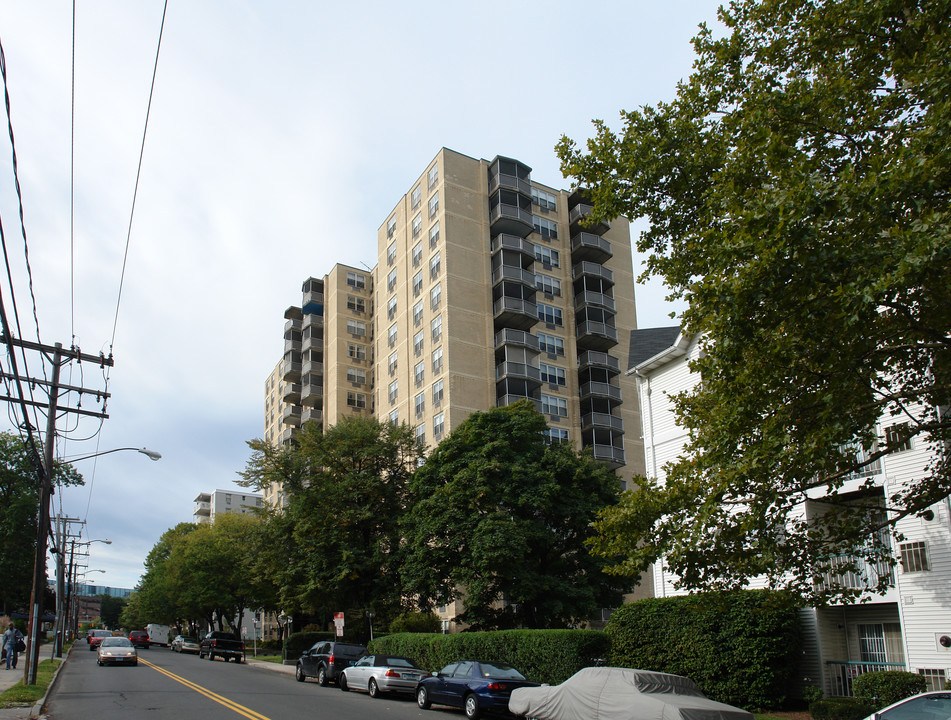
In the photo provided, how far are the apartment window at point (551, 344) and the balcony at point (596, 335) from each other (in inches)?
70.4

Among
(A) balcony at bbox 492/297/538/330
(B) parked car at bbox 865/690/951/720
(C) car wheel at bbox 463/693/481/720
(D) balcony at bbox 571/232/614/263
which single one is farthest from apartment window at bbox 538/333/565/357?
(B) parked car at bbox 865/690/951/720

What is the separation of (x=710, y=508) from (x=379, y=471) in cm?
3002

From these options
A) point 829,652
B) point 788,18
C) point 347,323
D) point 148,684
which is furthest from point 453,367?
point 788,18

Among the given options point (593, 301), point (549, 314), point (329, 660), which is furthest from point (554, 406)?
point (329, 660)

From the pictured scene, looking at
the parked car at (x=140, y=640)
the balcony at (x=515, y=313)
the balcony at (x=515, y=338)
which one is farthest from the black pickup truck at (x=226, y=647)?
the balcony at (x=515, y=313)

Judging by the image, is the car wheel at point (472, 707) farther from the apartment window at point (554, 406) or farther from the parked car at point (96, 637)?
the parked car at point (96, 637)

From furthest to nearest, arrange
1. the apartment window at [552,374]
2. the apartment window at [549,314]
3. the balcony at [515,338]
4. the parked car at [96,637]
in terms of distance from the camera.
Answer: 1. the parked car at [96,637]
2. the apartment window at [549,314]
3. the apartment window at [552,374]
4. the balcony at [515,338]

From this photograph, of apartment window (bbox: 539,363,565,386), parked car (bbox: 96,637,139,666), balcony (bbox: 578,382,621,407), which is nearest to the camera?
parked car (bbox: 96,637,139,666)

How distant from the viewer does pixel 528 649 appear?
2467 centimetres

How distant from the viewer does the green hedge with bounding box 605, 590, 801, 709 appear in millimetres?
19297

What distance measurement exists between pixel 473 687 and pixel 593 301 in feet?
140

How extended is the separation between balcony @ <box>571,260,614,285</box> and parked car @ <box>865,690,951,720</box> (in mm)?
49255

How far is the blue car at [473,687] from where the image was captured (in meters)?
18.0

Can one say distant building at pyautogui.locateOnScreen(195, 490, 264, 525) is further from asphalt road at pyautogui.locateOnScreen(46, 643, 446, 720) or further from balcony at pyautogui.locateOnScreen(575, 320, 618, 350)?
asphalt road at pyautogui.locateOnScreen(46, 643, 446, 720)
